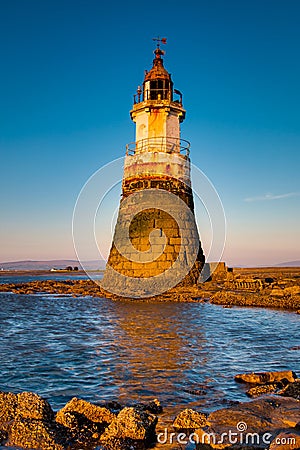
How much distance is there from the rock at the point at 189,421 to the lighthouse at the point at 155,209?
49.4 ft

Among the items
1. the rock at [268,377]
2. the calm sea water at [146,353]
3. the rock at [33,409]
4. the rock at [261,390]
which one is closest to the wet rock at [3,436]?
the rock at [33,409]

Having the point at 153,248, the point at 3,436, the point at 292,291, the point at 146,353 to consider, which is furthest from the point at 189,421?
the point at 153,248

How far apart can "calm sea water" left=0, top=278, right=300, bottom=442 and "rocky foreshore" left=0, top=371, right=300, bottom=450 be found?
Answer: 2.42 ft

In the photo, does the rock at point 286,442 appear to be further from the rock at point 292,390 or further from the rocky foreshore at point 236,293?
the rocky foreshore at point 236,293

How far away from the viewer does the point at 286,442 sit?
Result: 150 inches

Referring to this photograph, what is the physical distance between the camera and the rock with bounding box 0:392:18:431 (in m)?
4.71

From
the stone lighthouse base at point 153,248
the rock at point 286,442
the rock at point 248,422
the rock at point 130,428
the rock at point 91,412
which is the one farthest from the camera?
the stone lighthouse base at point 153,248

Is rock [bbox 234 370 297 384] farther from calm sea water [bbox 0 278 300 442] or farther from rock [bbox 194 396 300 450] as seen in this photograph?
rock [bbox 194 396 300 450]

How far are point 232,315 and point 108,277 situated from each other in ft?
32.0

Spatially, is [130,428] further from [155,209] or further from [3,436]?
[155,209]

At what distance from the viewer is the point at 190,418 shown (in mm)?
4734

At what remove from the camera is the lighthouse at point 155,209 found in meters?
20.5

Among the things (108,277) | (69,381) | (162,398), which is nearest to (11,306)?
(108,277)

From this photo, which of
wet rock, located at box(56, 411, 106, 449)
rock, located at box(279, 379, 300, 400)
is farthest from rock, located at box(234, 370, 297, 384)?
wet rock, located at box(56, 411, 106, 449)
